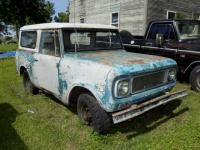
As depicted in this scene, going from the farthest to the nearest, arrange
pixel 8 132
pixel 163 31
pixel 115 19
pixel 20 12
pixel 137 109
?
pixel 20 12
pixel 115 19
pixel 163 31
pixel 8 132
pixel 137 109

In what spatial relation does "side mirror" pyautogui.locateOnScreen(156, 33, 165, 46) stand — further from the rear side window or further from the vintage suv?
the rear side window

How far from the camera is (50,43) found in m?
5.19

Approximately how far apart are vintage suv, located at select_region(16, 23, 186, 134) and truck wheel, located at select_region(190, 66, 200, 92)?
78.2 inches

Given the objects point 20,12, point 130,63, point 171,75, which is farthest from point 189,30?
point 20,12

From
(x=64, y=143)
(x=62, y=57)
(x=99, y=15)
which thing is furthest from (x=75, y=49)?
(x=99, y=15)

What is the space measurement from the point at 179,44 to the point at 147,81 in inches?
131

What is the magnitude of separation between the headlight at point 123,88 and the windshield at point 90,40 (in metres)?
1.54

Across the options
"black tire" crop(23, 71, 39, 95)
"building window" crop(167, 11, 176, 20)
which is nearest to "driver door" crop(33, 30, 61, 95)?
"black tire" crop(23, 71, 39, 95)

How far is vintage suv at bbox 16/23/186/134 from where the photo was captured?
380 cm

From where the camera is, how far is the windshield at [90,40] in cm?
489

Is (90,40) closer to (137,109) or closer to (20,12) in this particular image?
(137,109)

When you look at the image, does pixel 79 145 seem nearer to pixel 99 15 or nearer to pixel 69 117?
pixel 69 117

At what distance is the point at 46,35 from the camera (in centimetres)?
540

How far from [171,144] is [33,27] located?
4.21 meters
